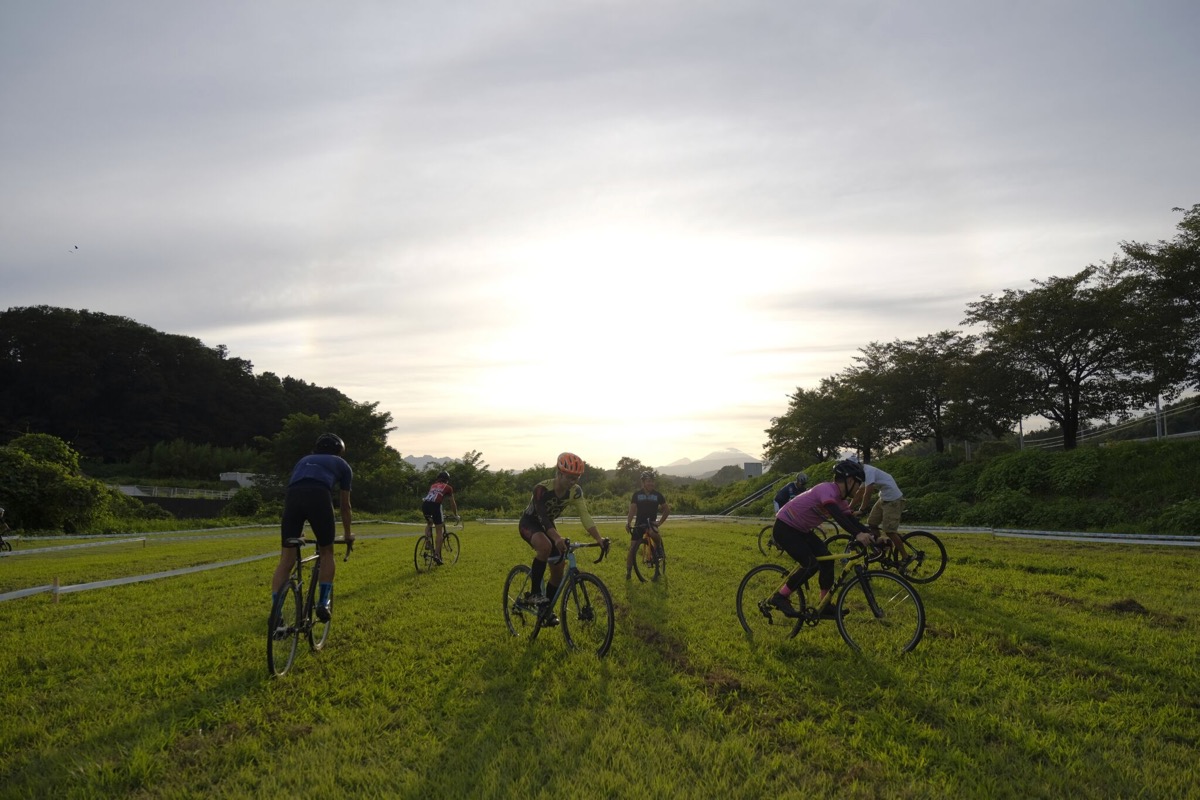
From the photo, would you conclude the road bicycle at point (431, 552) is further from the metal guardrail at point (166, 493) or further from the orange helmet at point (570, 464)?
the metal guardrail at point (166, 493)

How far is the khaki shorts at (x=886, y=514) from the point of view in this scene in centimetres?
1216

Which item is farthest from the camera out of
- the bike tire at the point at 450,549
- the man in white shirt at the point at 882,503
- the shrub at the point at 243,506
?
the shrub at the point at 243,506

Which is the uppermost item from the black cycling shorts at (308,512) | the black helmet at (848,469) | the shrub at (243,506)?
the black helmet at (848,469)

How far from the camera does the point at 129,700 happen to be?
5.88 m

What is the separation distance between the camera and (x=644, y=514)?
13047 millimetres

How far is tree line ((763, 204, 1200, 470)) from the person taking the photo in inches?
988

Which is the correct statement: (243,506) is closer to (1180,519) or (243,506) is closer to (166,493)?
(166,493)

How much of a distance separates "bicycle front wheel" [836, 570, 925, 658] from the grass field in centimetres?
25

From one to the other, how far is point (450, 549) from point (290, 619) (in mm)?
9994

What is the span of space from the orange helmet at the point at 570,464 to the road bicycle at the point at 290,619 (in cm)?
233

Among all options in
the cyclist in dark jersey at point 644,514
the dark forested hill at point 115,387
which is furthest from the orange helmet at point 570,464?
the dark forested hill at point 115,387

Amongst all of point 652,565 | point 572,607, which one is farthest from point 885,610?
point 652,565

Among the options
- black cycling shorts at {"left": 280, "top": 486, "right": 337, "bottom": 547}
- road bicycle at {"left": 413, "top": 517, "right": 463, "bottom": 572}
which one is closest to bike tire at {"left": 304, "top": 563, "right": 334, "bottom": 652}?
black cycling shorts at {"left": 280, "top": 486, "right": 337, "bottom": 547}

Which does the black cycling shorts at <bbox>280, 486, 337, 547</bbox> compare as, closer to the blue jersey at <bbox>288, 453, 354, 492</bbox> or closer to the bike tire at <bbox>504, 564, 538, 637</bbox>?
the blue jersey at <bbox>288, 453, 354, 492</bbox>
